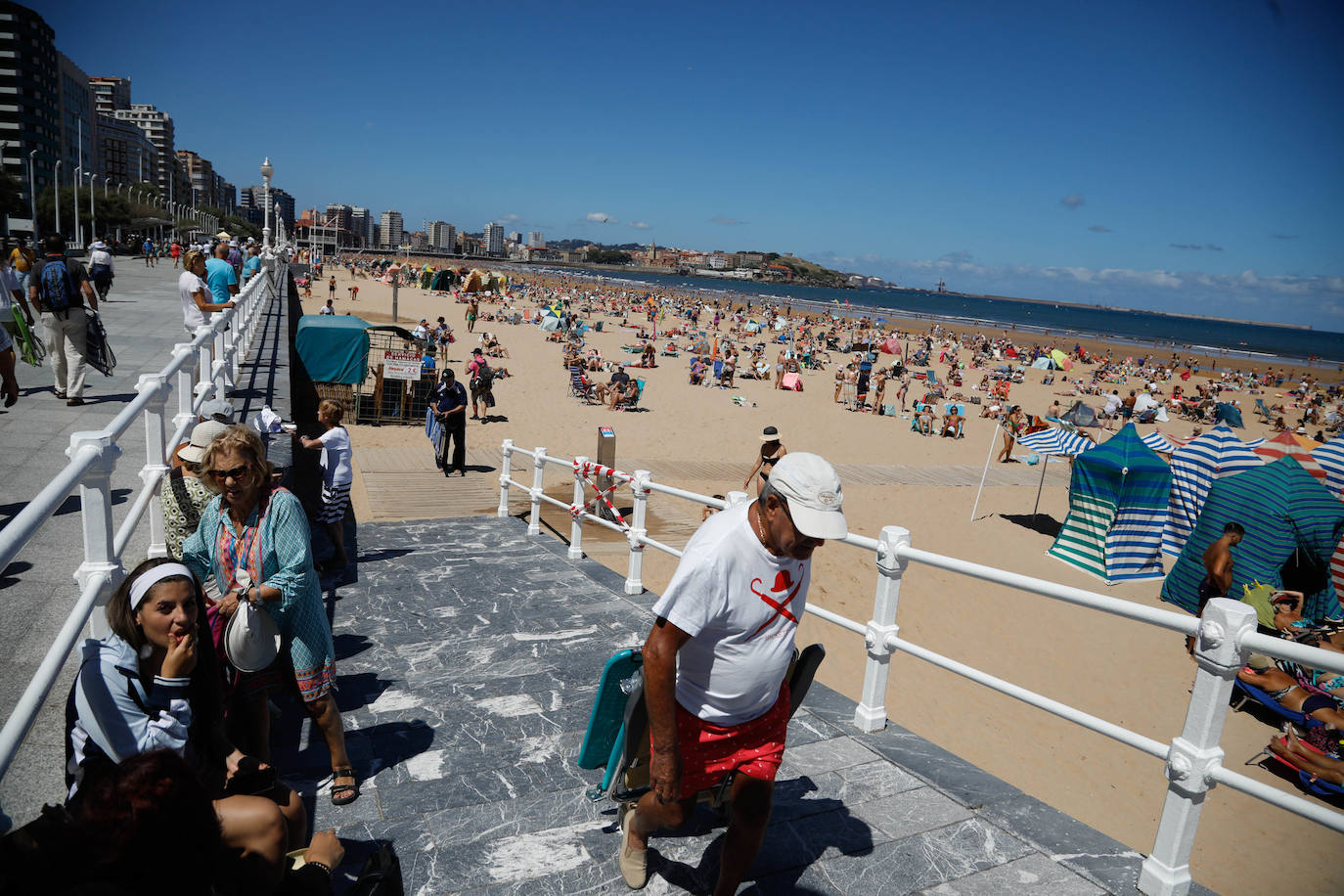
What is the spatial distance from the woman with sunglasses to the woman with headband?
1.33ft

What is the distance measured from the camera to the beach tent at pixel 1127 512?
11938 millimetres

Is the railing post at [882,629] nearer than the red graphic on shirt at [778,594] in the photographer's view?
No

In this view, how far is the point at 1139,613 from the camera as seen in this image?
2715 mm

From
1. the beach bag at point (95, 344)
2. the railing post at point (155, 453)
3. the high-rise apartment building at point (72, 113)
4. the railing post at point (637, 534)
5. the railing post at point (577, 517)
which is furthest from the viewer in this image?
the high-rise apartment building at point (72, 113)

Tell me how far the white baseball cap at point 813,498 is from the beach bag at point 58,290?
821cm

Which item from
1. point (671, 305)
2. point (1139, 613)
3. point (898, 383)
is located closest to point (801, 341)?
point (898, 383)

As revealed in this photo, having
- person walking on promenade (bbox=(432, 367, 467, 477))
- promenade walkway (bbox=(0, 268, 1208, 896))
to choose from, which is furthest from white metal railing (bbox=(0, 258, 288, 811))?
person walking on promenade (bbox=(432, 367, 467, 477))

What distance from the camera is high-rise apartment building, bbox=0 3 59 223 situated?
91.8 m

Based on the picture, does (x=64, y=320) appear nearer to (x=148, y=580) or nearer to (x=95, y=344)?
(x=95, y=344)

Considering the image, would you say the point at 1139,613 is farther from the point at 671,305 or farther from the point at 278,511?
the point at 671,305

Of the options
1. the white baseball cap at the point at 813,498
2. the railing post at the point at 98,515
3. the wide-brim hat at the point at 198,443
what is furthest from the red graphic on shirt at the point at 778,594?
the wide-brim hat at the point at 198,443

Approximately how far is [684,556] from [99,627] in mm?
2104

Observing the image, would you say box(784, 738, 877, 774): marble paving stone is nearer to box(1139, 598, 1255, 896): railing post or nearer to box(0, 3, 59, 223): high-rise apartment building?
box(1139, 598, 1255, 896): railing post

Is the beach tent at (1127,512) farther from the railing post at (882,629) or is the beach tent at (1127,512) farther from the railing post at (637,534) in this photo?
the railing post at (882,629)
